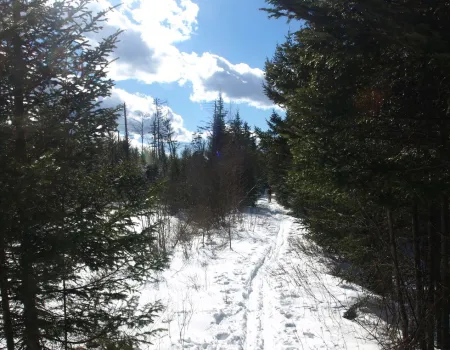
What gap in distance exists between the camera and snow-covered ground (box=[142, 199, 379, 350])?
4.95m

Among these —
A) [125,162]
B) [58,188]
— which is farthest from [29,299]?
[125,162]

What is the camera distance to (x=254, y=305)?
653 cm

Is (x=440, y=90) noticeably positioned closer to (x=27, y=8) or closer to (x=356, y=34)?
(x=356, y=34)

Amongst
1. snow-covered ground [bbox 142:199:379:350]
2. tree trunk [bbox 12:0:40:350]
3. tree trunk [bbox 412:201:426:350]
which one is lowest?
snow-covered ground [bbox 142:199:379:350]

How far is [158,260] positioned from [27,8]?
3475 millimetres

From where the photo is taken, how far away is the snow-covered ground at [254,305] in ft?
16.3

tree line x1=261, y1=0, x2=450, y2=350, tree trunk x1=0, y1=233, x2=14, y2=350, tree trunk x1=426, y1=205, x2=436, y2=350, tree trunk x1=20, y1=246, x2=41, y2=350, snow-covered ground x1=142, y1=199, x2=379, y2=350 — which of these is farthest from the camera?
snow-covered ground x1=142, y1=199, x2=379, y2=350

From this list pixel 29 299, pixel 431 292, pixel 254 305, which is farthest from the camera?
pixel 254 305

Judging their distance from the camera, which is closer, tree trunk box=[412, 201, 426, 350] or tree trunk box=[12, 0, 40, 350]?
tree trunk box=[12, 0, 40, 350]

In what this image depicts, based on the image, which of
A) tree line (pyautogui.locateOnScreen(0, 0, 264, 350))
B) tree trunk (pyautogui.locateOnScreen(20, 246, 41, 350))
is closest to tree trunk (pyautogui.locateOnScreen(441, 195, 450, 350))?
tree line (pyautogui.locateOnScreen(0, 0, 264, 350))

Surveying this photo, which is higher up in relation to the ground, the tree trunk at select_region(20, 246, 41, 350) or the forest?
the forest

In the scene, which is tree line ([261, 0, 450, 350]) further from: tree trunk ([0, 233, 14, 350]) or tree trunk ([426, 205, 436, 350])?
tree trunk ([0, 233, 14, 350])

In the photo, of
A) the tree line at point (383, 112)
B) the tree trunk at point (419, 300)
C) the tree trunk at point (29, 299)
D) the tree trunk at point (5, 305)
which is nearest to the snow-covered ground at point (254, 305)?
the tree trunk at point (419, 300)

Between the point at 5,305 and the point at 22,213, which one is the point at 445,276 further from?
the point at 5,305
